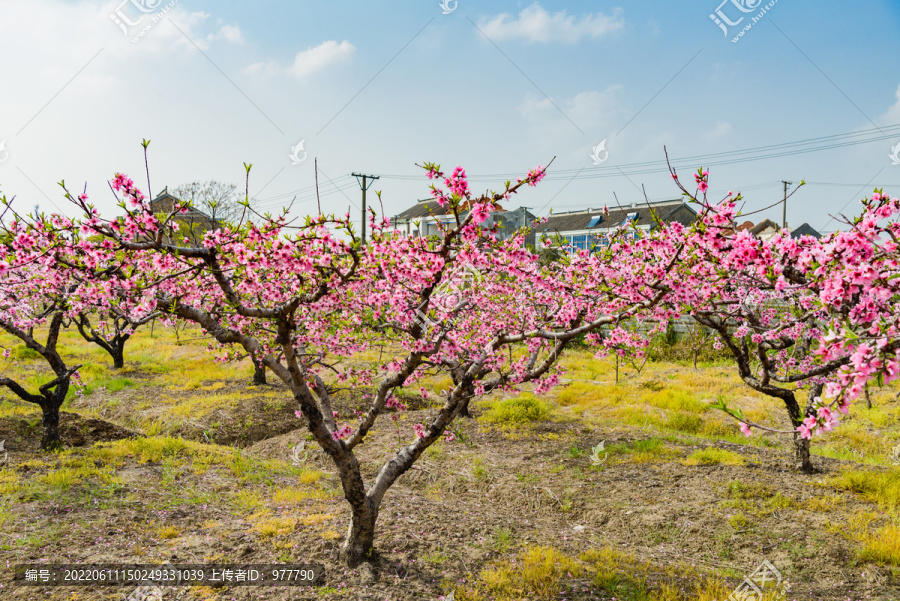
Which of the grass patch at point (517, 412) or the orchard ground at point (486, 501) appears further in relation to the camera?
the grass patch at point (517, 412)

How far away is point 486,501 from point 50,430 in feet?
24.9

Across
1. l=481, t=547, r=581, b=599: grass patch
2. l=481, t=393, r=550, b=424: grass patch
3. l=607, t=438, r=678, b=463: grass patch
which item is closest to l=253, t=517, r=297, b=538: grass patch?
l=481, t=547, r=581, b=599: grass patch

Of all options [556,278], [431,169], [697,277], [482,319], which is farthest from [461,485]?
[431,169]

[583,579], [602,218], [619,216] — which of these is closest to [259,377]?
[583,579]

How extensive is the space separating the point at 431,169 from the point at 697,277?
3.90m

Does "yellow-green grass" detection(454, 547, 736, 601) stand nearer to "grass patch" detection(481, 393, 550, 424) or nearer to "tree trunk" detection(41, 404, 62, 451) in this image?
"grass patch" detection(481, 393, 550, 424)

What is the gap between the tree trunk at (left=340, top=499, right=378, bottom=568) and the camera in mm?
5473

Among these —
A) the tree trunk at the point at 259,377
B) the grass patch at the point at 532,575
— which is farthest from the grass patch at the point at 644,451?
the tree trunk at the point at 259,377

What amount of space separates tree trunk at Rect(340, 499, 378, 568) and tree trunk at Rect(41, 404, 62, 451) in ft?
22.2

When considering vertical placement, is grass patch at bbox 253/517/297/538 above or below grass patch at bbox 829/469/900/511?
below

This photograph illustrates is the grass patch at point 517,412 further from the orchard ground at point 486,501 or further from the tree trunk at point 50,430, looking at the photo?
the tree trunk at point 50,430

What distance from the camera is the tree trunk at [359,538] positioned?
5473 millimetres

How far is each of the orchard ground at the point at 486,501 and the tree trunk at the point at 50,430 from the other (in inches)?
10.4

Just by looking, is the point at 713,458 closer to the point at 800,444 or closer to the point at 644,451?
the point at 644,451
